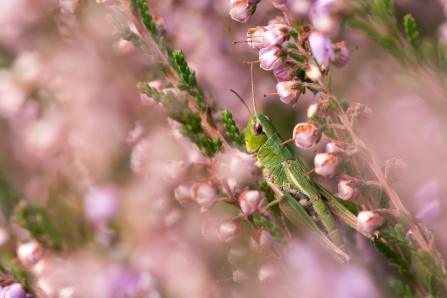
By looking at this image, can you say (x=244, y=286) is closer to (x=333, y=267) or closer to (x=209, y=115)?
(x=333, y=267)

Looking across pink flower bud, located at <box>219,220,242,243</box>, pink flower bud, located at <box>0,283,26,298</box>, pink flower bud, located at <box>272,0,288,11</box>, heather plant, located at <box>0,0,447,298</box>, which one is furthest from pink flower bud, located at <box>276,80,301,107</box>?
pink flower bud, located at <box>0,283,26,298</box>

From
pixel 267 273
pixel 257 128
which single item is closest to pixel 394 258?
pixel 267 273

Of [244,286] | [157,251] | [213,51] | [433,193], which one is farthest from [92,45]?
[433,193]

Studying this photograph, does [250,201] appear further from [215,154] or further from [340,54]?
[340,54]

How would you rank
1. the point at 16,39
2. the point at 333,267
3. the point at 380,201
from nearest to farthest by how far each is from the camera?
the point at 380,201
the point at 333,267
the point at 16,39

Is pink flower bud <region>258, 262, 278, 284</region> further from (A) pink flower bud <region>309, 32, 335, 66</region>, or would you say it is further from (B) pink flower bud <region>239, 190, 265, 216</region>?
(A) pink flower bud <region>309, 32, 335, 66</region>

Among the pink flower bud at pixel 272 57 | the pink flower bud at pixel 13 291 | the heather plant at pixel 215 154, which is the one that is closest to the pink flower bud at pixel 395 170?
the heather plant at pixel 215 154

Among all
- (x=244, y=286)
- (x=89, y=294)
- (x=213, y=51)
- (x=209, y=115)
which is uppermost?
(x=209, y=115)
